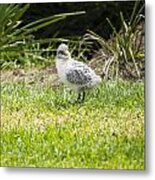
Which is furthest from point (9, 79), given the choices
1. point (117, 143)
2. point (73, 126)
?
point (117, 143)

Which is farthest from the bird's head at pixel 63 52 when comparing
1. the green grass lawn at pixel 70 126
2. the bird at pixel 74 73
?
the green grass lawn at pixel 70 126

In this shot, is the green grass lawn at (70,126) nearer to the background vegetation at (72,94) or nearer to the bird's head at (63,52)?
the background vegetation at (72,94)

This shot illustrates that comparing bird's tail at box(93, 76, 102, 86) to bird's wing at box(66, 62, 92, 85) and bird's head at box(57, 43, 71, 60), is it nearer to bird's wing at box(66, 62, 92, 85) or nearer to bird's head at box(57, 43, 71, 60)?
bird's wing at box(66, 62, 92, 85)

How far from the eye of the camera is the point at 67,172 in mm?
2248

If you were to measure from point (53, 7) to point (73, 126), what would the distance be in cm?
46

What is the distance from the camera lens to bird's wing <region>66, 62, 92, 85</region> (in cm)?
223

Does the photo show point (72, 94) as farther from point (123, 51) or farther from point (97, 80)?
point (123, 51)

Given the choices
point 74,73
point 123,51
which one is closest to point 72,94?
point 74,73

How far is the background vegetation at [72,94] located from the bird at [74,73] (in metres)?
0.02

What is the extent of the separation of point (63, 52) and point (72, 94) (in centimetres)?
16

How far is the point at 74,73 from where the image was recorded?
2252 mm

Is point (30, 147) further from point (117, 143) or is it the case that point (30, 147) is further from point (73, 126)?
point (117, 143)

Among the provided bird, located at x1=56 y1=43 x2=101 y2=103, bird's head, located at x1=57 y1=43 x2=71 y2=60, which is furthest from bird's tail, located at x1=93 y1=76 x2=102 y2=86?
bird's head, located at x1=57 y1=43 x2=71 y2=60

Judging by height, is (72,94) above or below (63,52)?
below
